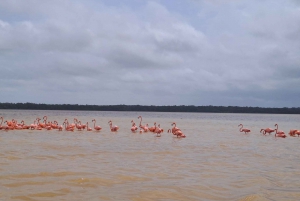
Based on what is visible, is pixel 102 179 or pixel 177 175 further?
pixel 177 175

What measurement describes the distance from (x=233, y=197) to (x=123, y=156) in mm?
5314

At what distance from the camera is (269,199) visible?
654 cm

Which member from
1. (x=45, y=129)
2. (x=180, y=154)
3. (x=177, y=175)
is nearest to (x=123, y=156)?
(x=180, y=154)

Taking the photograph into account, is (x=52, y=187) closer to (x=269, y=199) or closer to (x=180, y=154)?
(x=269, y=199)

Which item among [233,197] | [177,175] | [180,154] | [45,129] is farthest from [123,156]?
[45,129]

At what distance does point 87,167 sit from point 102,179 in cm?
153

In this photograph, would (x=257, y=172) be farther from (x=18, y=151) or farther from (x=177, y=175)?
(x=18, y=151)

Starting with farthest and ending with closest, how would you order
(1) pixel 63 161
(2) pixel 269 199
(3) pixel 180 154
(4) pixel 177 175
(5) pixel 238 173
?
1. (3) pixel 180 154
2. (1) pixel 63 161
3. (5) pixel 238 173
4. (4) pixel 177 175
5. (2) pixel 269 199

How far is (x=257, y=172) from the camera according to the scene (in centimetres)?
914

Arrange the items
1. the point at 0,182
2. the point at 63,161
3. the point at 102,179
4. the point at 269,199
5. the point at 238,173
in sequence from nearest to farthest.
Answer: the point at 269,199 → the point at 0,182 → the point at 102,179 → the point at 238,173 → the point at 63,161

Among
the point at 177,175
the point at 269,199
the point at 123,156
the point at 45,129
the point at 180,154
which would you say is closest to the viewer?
the point at 269,199

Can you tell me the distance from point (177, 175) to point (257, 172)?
2229 millimetres

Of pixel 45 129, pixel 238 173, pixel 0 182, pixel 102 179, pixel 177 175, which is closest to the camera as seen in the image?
pixel 0 182

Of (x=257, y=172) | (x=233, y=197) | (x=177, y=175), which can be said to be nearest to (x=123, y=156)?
(x=177, y=175)
